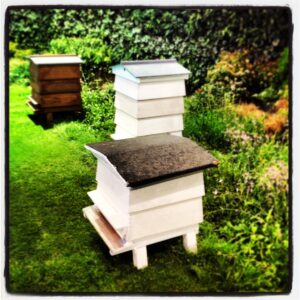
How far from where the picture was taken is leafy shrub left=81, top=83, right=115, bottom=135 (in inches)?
141

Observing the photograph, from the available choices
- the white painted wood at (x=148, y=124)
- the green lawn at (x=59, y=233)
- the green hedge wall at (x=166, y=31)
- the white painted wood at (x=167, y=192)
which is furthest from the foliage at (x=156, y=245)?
the white painted wood at (x=167, y=192)

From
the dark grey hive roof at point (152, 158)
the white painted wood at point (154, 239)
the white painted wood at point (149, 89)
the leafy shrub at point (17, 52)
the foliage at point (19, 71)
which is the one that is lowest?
the white painted wood at point (154, 239)

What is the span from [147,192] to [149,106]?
30.1 inches

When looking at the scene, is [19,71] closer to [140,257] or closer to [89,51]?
[89,51]

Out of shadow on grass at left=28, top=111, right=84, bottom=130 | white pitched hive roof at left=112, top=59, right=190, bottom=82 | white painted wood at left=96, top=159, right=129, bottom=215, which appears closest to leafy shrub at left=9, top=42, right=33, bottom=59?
shadow on grass at left=28, top=111, right=84, bottom=130

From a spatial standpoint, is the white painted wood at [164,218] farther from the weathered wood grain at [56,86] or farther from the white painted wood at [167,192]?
the weathered wood grain at [56,86]

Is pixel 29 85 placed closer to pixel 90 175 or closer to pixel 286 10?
pixel 90 175

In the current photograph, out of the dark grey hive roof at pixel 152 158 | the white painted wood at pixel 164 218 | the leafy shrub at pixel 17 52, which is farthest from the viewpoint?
the leafy shrub at pixel 17 52

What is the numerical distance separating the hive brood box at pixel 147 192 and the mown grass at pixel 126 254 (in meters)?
0.19

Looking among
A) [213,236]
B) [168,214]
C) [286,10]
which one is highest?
[286,10]

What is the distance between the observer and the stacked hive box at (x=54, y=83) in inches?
135

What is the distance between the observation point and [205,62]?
3.57 meters
